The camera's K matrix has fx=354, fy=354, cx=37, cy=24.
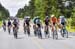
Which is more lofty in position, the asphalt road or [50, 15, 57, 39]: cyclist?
[50, 15, 57, 39]: cyclist

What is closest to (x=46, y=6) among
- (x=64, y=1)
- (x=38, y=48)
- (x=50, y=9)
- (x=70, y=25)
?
(x=50, y=9)

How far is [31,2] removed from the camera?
6107 inches

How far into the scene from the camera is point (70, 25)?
47781 millimetres

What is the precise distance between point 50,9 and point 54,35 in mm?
Answer: 55722

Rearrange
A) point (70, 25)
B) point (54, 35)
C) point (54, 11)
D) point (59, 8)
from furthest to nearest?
point (59, 8) < point (54, 11) < point (70, 25) < point (54, 35)

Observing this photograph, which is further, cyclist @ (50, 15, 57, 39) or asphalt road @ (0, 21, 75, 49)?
cyclist @ (50, 15, 57, 39)

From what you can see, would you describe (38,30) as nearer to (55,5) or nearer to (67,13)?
(55,5)

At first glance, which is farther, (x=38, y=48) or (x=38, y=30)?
(x=38, y=30)

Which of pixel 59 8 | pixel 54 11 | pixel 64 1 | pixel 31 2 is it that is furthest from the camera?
pixel 31 2

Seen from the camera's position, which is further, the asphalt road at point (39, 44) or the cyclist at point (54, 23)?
the cyclist at point (54, 23)

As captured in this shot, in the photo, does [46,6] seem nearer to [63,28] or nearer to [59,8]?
[59,8]

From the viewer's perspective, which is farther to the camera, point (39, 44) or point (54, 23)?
point (54, 23)

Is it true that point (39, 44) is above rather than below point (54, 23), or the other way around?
below

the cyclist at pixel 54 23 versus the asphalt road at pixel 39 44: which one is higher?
the cyclist at pixel 54 23
